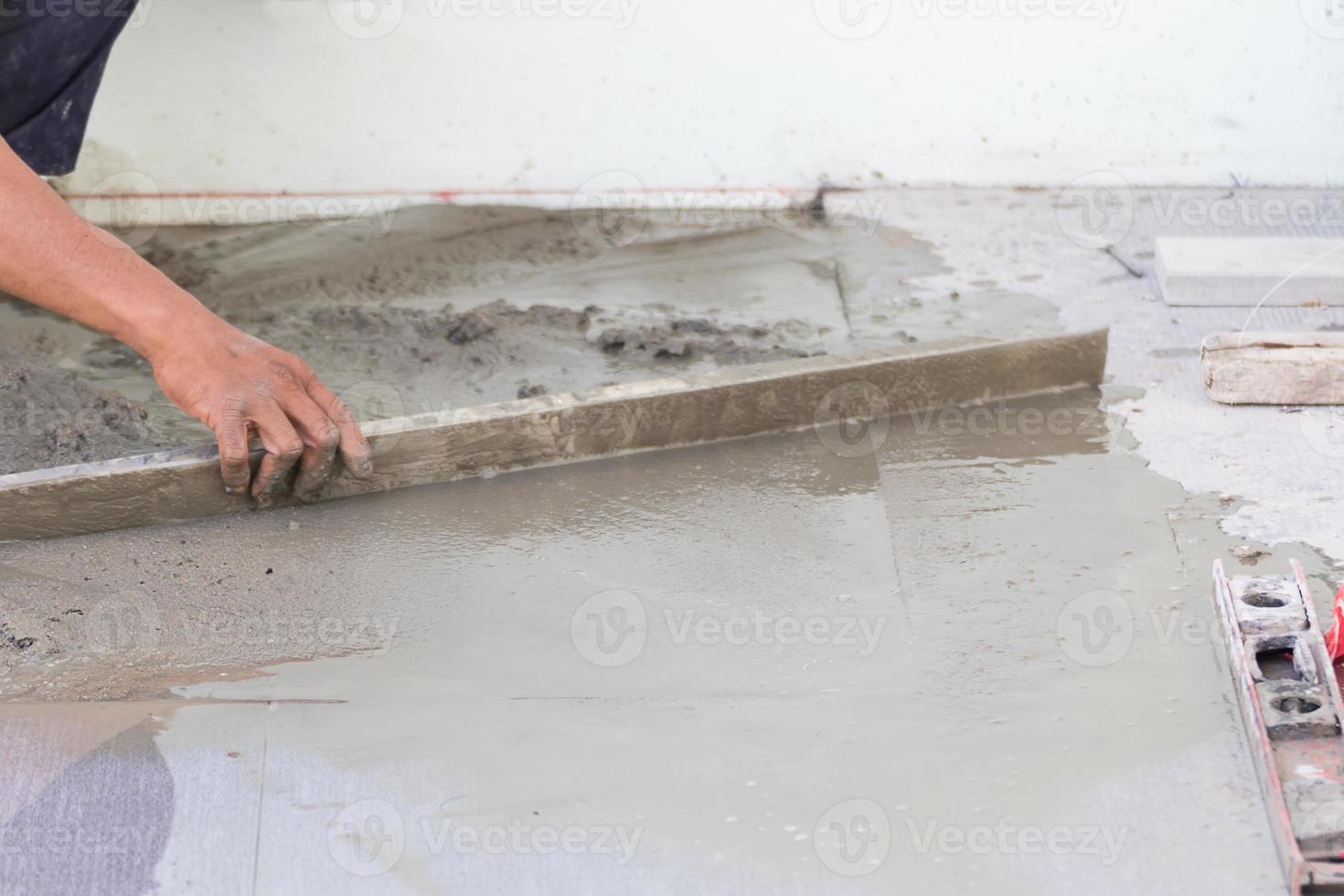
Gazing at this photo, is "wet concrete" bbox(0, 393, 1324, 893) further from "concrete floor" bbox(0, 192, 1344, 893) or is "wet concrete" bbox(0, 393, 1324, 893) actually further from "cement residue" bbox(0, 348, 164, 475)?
"cement residue" bbox(0, 348, 164, 475)

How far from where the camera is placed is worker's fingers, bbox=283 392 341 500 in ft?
8.52

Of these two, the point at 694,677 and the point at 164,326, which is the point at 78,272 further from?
the point at 694,677

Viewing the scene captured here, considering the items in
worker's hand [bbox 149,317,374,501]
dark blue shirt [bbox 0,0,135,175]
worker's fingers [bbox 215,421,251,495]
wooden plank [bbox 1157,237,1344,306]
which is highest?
dark blue shirt [bbox 0,0,135,175]

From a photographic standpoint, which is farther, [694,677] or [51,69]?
[51,69]

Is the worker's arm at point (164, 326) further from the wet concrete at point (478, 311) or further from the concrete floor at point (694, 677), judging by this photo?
the wet concrete at point (478, 311)

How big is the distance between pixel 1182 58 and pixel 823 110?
1.16 m

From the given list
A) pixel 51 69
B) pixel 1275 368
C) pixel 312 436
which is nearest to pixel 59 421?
pixel 312 436

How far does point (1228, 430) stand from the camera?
308 centimetres

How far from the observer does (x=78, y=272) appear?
8.07 ft

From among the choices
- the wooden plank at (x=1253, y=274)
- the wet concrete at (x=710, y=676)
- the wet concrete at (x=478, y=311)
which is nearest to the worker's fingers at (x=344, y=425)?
the wet concrete at (x=710, y=676)

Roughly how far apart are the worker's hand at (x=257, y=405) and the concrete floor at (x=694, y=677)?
0.44ft

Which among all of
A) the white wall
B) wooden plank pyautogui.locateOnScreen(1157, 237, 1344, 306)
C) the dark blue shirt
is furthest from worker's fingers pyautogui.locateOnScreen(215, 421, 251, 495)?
wooden plank pyautogui.locateOnScreen(1157, 237, 1344, 306)

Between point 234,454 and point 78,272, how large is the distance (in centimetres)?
42

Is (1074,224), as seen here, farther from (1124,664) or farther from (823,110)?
(1124,664)
